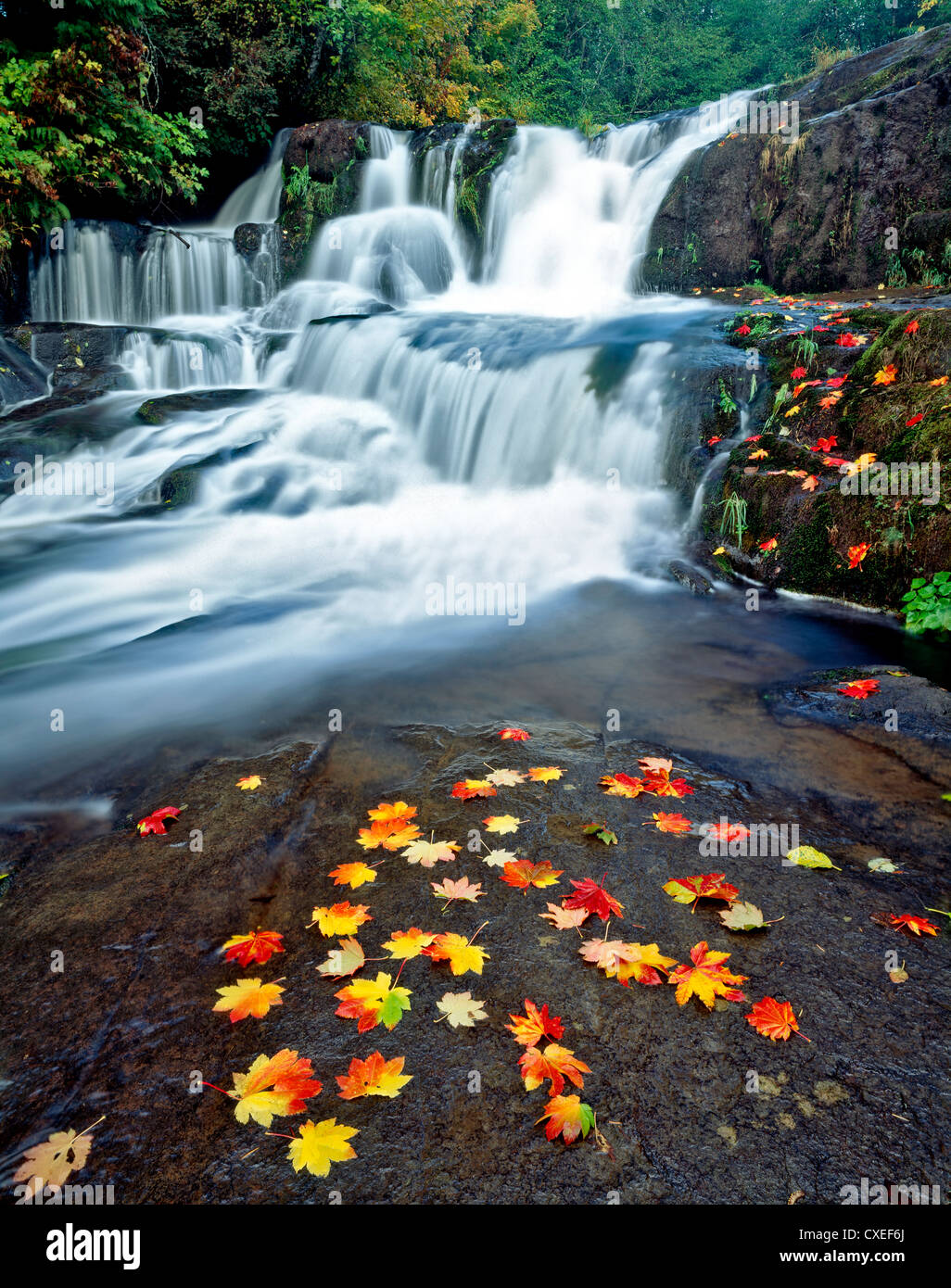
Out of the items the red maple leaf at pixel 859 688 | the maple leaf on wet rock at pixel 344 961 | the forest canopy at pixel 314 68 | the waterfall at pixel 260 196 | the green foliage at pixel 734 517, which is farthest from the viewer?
the waterfall at pixel 260 196

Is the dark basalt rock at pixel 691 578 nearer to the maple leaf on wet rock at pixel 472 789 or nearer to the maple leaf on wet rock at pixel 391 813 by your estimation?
the maple leaf on wet rock at pixel 472 789

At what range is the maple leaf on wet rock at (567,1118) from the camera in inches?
63.9

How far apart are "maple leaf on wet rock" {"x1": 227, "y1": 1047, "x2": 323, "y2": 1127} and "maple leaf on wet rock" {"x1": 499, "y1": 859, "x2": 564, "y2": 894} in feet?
2.96

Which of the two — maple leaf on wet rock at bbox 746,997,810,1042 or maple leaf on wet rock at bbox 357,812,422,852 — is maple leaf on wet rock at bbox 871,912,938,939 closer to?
maple leaf on wet rock at bbox 746,997,810,1042

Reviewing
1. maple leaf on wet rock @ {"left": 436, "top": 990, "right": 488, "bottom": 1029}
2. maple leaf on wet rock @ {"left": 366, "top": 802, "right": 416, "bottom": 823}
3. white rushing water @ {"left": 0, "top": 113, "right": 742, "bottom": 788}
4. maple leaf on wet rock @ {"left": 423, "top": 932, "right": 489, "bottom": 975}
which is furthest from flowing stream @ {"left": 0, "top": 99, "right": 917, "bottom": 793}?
maple leaf on wet rock @ {"left": 436, "top": 990, "right": 488, "bottom": 1029}

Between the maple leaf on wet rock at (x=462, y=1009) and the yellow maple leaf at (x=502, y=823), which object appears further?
the yellow maple leaf at (x=502, y=823)

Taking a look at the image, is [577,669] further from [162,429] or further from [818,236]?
[818,236]

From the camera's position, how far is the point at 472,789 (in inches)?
119

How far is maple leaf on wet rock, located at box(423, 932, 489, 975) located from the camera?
2.11m

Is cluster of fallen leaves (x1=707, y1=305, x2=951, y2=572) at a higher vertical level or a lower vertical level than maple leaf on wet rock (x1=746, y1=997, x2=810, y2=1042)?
higher

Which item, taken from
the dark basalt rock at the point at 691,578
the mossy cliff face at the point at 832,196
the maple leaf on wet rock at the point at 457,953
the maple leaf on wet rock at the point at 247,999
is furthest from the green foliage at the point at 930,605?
the mossy cliff face at the point at 832,196

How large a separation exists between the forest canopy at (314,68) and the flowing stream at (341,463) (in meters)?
1.92

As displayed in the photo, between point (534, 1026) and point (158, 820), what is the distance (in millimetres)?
1735

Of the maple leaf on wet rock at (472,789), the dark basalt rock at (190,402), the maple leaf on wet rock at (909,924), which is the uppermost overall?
the dark basalt rock at (190,402)
